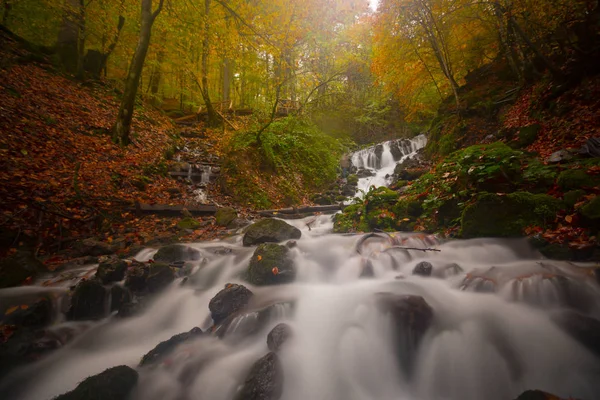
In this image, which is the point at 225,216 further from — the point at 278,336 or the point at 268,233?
the point at 278,336

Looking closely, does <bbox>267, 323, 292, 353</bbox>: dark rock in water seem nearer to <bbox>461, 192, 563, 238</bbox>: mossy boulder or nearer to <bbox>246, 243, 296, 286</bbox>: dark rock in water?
<bbox>246, 243, 296, 286</bbox>: dark rock in water

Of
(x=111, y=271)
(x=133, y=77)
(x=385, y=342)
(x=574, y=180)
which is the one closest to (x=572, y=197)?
(x=574, y=180)

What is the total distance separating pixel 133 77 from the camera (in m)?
8.66

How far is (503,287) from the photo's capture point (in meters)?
3.18

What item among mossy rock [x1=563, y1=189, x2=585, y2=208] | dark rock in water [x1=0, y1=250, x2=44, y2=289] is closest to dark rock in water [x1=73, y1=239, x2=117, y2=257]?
dark rock in water [x1=0, y1=250, x2=44, y2=289]

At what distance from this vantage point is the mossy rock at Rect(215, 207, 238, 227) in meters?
7.57

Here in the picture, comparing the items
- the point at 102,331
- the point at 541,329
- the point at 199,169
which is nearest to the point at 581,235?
the point at 541,329

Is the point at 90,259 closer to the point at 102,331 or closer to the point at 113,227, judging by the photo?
the point at 113,227

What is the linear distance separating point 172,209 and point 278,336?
5.58 metres

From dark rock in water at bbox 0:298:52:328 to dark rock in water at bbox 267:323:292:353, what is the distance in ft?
9.54

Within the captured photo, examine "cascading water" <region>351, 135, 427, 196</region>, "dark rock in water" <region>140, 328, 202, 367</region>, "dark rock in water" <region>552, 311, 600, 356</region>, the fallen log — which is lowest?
"dark rock in water" <region>140, 328, 202, 367</region>

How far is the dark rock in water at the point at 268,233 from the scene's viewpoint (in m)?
5.97

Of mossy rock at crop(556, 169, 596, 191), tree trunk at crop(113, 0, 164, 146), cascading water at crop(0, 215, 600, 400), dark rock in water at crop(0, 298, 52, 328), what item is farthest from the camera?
tree trunk at crop(113, 0, 164, 146)

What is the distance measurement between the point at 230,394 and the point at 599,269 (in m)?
4.12
